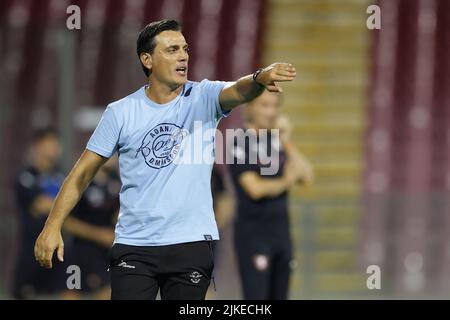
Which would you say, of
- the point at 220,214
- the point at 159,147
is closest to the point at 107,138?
the point at 159,147

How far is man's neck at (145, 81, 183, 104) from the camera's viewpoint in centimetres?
557

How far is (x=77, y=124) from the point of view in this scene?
1296cm

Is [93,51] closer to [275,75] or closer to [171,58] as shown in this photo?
[171,58]

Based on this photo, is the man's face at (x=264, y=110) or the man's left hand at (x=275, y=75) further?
the man's face at (x=264, y=110)

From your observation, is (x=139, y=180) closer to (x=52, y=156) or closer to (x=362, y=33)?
(x=52, y=156)

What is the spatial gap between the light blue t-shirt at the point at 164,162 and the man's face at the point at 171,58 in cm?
11

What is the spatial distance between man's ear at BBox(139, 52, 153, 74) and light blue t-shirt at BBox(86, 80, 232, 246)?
0.61 feet

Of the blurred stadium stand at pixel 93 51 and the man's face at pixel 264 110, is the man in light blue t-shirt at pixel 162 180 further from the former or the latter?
the blurred stadium stand at pixel 93 51

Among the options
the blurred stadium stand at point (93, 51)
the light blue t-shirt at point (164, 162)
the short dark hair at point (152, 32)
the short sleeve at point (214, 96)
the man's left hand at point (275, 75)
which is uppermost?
the blurred stadium stand at point (93, 51)

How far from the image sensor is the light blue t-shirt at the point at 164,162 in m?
5.44

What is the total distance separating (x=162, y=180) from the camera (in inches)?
214

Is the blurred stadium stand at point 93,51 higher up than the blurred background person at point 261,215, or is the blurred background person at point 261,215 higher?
the blurred stadium stand at point 93,51

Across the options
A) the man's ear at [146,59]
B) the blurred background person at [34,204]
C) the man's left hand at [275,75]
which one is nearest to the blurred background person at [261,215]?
the man's ear at [146,59]

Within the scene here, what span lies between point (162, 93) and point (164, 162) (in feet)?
1.23
